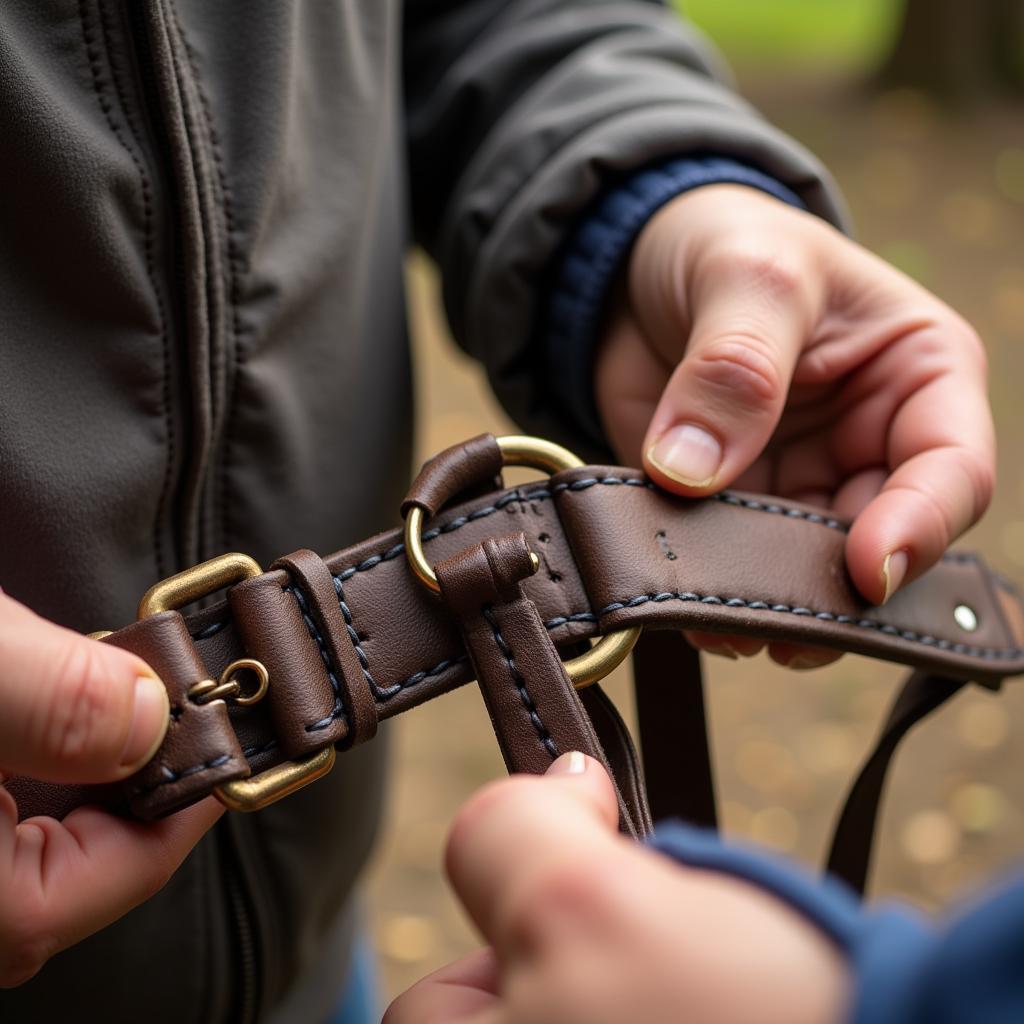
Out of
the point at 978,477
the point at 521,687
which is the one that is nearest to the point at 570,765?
the point at 521,687

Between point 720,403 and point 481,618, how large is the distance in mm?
287

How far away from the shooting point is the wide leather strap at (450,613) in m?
0.73

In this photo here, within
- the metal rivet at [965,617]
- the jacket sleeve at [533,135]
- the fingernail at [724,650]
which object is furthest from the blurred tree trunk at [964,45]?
the fingernail at [724,650]

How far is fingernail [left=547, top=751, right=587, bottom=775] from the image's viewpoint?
25.4 inches

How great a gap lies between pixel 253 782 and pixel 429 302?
395 centimetres

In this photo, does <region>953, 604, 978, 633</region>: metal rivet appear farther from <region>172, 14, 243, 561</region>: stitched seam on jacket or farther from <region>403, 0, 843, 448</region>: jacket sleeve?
<region>172, 14, 243, 561</region>: stitched seam on jacket

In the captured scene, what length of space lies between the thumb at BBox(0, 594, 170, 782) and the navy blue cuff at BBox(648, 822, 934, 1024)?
1.12ft

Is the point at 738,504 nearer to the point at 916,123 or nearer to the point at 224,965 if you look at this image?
the point at 224,965

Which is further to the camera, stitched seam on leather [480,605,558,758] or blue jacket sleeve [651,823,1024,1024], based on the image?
stitched seam on leather [480,605,558,758]

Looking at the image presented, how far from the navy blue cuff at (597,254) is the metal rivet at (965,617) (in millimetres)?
413

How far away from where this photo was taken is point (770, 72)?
6.34 meters

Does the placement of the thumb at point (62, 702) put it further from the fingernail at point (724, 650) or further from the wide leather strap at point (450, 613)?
the fingernail at point (724, 650)

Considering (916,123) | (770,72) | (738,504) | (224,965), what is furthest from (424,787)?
(770,72)

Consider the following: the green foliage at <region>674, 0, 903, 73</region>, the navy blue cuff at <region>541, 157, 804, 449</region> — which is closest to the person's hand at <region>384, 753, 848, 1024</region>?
the navy blue cuff at <region>541, 157, 804, 449</region>
